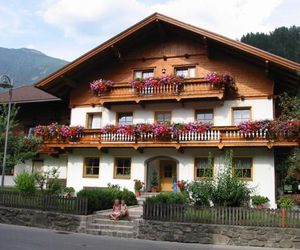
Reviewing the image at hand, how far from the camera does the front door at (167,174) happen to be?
75.0ft

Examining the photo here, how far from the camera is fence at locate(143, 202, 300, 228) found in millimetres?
12875

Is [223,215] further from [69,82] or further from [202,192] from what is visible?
[69,82]

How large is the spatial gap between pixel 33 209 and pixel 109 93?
361 inches

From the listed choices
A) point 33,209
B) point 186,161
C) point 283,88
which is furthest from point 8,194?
point 283,88

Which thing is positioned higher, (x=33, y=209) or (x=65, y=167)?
(x=65, y=167)

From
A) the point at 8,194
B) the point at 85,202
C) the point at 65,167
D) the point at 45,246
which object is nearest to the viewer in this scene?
the point at 45,246

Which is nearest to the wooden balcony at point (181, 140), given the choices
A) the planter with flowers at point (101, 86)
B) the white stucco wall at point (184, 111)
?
the white stucco wall at point (184, 111)

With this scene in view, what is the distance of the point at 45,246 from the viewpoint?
37.4 feet

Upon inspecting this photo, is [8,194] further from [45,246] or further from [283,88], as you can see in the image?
[283,88]

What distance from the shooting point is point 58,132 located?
23.6 metres

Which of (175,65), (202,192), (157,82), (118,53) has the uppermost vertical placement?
(118,53)

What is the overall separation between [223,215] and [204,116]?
31.7 ft

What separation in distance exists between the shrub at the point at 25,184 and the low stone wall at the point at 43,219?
1151mm

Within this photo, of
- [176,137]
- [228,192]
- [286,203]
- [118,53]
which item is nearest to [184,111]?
[176,137]
